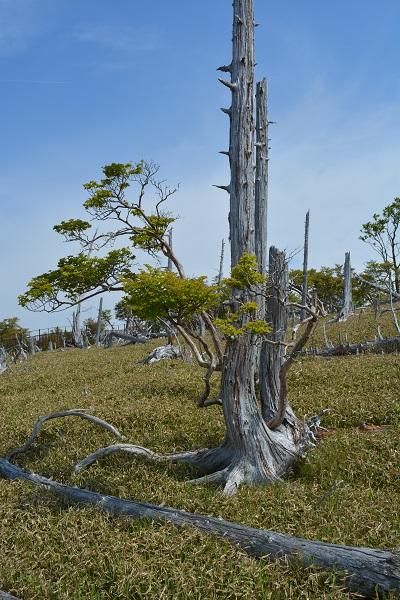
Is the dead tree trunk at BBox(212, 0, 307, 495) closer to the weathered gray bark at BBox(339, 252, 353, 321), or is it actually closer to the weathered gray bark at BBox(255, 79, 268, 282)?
the weathered gray bark at BBox(255, 79, 268, 282)

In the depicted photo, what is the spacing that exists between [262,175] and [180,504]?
11.4 m

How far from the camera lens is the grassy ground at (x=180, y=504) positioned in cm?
499

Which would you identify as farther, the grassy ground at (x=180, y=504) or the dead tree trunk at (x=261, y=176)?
the dead tree trunk at (x=261, y=176)

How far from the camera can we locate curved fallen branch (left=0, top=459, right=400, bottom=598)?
15.2 feet

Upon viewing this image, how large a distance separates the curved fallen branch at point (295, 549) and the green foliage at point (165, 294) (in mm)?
2667

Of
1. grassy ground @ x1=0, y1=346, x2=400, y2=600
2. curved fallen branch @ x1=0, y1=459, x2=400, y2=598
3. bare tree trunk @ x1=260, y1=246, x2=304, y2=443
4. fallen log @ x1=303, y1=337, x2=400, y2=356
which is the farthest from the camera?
fallen log @ x1=303, y1=337, x2=400, y2=356

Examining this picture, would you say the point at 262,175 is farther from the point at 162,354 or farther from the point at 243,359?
the point at 243,359

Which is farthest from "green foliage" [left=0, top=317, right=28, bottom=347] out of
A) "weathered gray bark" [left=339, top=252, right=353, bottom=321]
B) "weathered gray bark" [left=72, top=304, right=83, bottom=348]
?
"weathered gray bark" [left=339, top=252, right=353, bottom=321]

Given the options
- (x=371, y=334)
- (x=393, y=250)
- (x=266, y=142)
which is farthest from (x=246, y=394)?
(x=393, y=250)

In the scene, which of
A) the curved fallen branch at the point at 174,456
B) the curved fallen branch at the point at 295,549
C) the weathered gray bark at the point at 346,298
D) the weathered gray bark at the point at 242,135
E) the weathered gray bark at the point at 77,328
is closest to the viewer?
the curved fallen branch at the point at 295,549

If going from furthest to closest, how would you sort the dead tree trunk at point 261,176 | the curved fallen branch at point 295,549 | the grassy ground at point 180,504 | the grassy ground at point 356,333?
1. the grassy ground at point 356,333
2. the dead tree trunk at point 261,176
3. the grassy ground at point 180,504
4. the curved fallen branch at point 295,549

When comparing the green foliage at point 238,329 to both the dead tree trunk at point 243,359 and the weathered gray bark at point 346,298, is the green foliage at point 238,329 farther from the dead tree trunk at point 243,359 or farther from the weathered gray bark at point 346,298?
the weathered gray bark at point 346,298

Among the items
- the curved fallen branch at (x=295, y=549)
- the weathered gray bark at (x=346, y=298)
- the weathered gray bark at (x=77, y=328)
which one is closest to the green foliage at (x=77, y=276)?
the curved fallen branch at (x=295, y=549)

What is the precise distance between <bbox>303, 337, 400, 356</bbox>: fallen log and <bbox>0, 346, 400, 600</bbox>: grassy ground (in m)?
5.03
